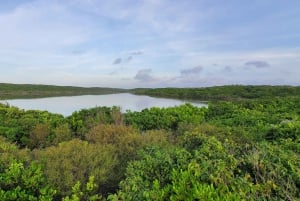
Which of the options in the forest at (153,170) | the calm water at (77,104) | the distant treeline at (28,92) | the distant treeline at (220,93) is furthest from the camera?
the distant treeline at (28,92)

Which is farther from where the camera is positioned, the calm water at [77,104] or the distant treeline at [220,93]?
the distant treeline at [220,93]

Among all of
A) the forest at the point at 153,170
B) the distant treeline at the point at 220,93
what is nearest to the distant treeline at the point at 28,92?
the distant treeline at the point at 220,93

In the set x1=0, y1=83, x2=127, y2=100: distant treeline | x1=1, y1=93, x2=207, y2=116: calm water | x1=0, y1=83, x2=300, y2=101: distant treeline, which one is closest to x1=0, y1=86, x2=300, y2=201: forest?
x1=1, y1=93, x2=207, y2=116: calm water

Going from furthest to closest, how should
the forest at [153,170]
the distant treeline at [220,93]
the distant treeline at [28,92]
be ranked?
the distant treeline at [28,92], the distant treeline at [220,93], the forest at [153,170]

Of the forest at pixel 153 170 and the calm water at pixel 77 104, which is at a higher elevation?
the forest at pixel 153 170

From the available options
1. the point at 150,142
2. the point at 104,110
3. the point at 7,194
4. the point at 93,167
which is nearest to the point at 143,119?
the point at 104,110

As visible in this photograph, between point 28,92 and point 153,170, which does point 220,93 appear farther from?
point 153,170

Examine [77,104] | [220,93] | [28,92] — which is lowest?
[77,104]

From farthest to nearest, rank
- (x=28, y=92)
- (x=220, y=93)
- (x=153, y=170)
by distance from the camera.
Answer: (x=28, y=92), (x=220, y=93), (x=153, y=170)

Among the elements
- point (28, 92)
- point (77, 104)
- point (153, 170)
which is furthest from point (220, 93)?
point (153, 170)

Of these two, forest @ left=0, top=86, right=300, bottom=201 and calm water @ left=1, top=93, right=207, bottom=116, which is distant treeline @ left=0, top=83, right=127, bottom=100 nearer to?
calm water @ left=1, top=93, right=207, bottom=116

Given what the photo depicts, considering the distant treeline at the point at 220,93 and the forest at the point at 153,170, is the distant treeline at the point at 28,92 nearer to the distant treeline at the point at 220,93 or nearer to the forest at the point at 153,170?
the distant treeline at the point at 220,93

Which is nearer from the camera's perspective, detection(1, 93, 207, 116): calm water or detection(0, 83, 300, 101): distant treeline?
detection(1, 93, 207, 116): calm water

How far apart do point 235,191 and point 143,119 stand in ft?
24.6
